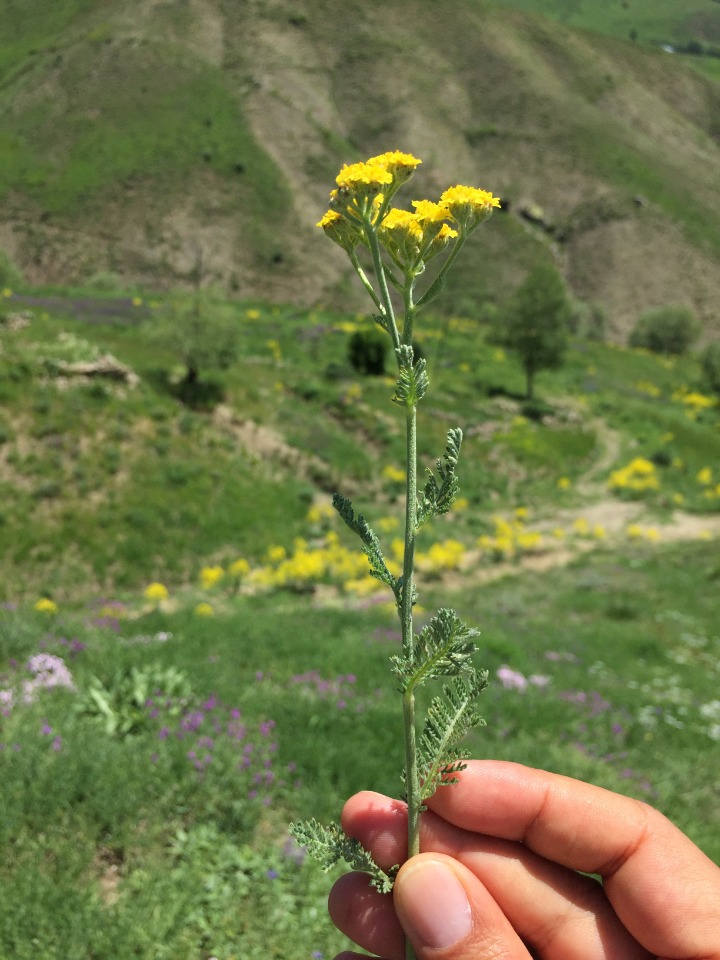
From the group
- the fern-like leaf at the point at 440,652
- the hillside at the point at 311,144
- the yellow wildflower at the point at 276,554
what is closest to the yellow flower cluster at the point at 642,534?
the yellow wildflower at the point at 276,554

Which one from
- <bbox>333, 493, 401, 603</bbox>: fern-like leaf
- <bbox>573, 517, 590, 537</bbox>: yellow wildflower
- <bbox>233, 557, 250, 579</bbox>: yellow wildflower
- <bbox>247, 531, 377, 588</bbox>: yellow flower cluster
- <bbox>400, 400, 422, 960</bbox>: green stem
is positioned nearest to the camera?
<bbox>400, 400, 422, 960</bbox>: green stem

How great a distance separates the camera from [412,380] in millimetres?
1765

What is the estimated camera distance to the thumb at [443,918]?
2113mm

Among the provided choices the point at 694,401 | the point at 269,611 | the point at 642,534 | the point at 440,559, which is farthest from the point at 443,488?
the point at 694,401

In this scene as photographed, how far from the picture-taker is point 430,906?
6.95ft

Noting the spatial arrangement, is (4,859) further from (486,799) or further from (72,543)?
(72,543)

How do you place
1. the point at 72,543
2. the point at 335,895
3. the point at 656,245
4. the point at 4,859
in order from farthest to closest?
the point at 656,245 → the point at 72,543 → the point at 4,859 → the point at 335,895

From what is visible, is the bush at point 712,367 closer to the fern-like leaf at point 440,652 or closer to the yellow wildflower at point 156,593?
the yellow wildflower at point 156,593

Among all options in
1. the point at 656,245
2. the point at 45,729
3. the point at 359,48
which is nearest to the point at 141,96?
the point at 359,48

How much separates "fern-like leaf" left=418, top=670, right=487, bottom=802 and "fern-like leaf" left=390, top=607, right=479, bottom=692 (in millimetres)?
178

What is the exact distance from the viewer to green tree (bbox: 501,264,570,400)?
37.3 metres

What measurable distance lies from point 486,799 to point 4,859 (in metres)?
3.52

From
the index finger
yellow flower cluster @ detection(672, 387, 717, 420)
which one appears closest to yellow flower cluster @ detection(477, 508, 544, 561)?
the index finger

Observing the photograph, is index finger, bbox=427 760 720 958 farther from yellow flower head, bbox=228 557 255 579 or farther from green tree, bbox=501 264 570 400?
green tree, bbox=501 264 570 400
